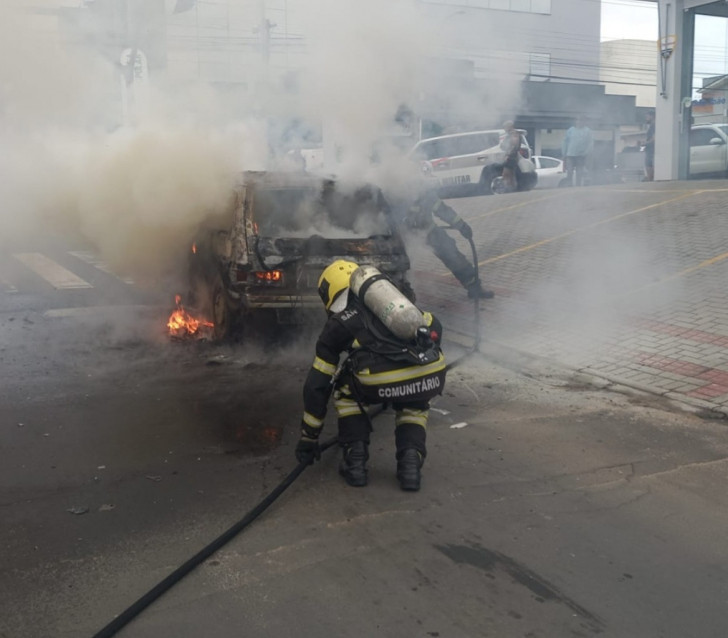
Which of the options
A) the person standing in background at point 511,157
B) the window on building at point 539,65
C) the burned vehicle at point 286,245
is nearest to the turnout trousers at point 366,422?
the burned vehicle at point 286,245

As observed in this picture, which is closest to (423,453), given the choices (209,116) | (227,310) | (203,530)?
(203,530)

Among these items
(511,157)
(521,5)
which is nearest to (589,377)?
(521,5)

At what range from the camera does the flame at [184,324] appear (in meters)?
8.01

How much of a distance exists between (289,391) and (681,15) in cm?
1376

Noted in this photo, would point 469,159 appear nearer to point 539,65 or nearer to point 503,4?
point 539,65

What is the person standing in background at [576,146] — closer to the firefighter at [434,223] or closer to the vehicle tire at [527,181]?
the vehicle tire at [527,181]

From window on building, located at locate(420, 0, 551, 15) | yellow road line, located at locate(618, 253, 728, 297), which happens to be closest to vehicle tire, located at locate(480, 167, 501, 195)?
yellow road line, located at locate(618, 253, 728, 297)

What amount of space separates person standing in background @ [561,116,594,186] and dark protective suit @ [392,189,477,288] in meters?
8.65

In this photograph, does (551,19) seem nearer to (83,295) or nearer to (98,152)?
(98,152)

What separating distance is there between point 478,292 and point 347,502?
543 cm

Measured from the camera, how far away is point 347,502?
4.09m

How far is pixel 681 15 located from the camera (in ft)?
52.3

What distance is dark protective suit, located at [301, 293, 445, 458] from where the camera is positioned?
4203 mm

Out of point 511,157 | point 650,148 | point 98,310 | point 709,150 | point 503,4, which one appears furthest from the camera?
point 650,148
